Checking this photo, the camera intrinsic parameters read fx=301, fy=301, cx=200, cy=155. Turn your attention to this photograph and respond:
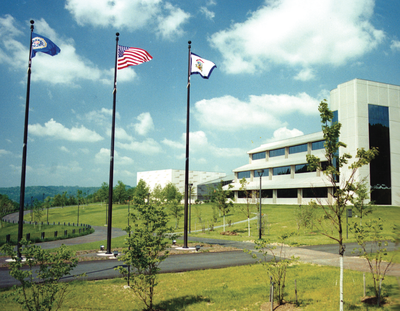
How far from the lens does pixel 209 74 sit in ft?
70.4

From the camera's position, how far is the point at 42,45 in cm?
1766

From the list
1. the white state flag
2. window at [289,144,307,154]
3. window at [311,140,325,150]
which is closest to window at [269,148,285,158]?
window at [289,144,307,154]

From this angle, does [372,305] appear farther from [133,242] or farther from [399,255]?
[399,255]

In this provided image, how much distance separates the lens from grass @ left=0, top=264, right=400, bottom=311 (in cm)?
973

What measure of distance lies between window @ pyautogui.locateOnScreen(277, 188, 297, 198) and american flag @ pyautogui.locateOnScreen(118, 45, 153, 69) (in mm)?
47973

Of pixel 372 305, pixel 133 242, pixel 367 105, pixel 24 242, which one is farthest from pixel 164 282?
pixel 367 105

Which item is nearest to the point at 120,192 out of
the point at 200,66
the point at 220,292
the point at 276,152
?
the point at 276,152

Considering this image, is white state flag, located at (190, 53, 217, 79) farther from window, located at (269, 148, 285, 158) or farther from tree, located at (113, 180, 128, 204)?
tree, located at (113, 180, 128, 204)

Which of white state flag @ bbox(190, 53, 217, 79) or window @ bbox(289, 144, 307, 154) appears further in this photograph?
window @ bbox(289, 144, 307, 154)

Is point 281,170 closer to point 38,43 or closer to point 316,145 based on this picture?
point 316,145

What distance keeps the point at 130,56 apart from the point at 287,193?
164 feet

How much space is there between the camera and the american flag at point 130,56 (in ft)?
64.3

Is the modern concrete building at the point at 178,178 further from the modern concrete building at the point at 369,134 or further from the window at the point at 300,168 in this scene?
the modern concrete building at the point at 369,134

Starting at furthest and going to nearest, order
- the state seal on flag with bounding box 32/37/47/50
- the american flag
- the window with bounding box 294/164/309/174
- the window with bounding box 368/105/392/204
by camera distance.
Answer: the window with bounding box 294/164/309/174 → the window with bounding box 368/105/392/204 → the american flag → the state seal on flag with bounding box 32/37/47/50
